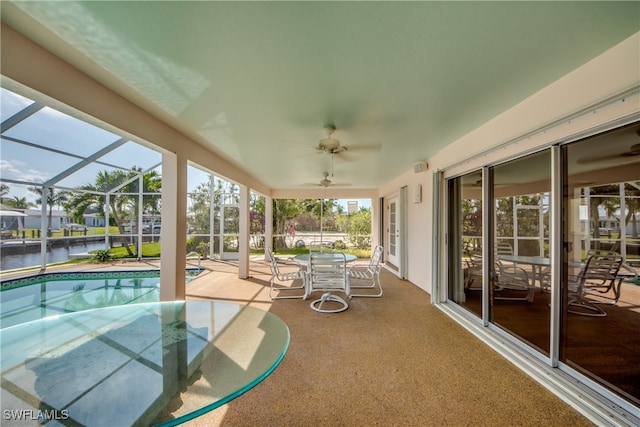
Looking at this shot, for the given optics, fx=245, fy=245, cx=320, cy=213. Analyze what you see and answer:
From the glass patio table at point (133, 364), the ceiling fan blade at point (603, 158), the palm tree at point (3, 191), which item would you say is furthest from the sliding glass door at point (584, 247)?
the palm tree at point (3, 191)

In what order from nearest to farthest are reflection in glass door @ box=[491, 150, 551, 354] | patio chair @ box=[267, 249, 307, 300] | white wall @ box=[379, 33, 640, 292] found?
white wall @ box=[379, 33, 640, 292] → reflection in glass door @ box=[491, 150, 551, 354] → patio chair @ box=[267, 249, 307, 300]

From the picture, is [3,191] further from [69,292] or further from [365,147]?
[365,147]

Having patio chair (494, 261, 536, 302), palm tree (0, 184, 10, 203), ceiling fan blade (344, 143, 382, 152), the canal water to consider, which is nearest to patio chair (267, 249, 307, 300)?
ceiling fan blade (344, 143, 382, 152)

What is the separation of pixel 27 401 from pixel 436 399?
234cm

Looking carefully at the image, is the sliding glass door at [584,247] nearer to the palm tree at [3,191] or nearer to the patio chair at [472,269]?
the patio chair at [472,269]

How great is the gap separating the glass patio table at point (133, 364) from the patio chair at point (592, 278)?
2.42m

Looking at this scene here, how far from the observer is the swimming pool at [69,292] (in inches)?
161

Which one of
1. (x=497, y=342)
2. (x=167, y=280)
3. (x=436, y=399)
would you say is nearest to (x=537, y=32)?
(x=436, y=399)

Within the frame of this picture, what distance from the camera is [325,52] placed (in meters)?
1.57

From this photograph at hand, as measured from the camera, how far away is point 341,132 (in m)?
3.03

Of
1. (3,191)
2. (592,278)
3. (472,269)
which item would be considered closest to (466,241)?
(472,269)

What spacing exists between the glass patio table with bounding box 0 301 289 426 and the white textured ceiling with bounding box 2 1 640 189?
177 centimetres

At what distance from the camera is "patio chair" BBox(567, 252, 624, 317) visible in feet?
6.54

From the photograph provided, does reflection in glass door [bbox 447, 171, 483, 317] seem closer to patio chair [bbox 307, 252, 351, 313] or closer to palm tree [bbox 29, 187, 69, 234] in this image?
patio chair [bbox 307, 252, 351, 313]
